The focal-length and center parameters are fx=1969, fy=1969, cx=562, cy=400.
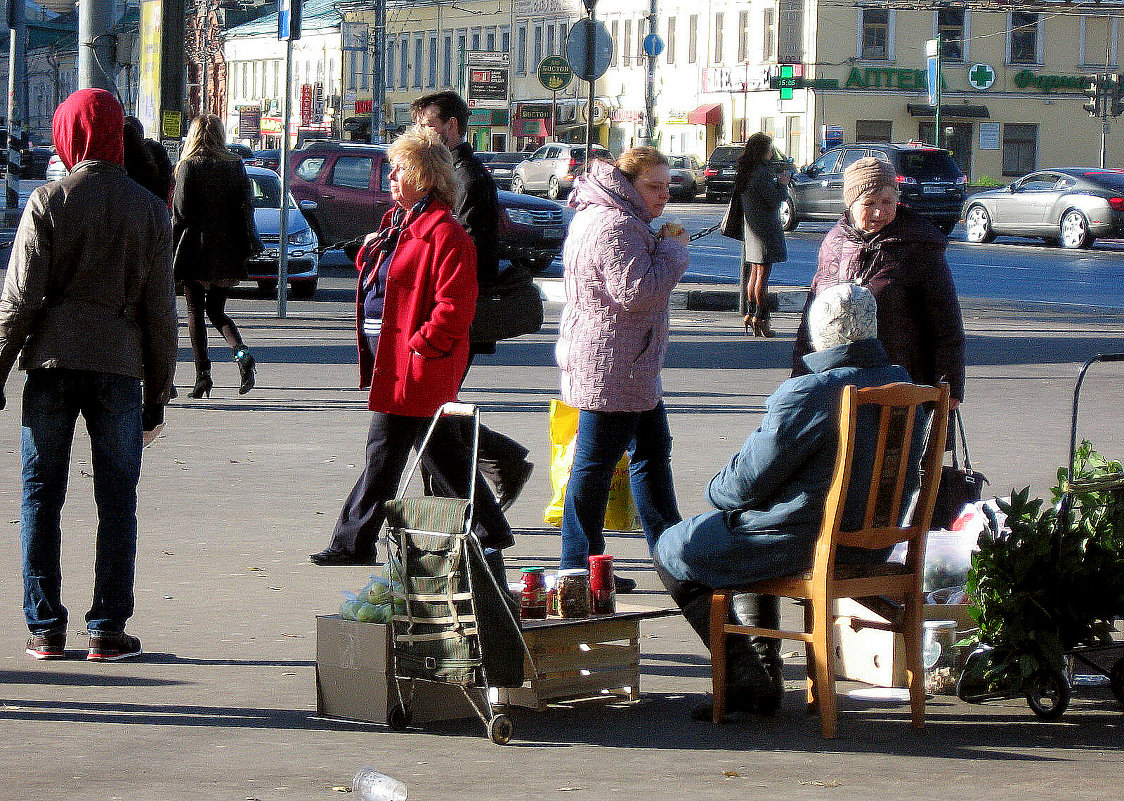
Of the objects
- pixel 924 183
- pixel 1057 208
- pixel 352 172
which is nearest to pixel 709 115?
pixel 924 183

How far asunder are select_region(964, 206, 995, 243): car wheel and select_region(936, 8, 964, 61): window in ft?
103

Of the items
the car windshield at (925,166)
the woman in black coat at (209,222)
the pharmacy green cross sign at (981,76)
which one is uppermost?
the pharmacy green cross sign at (981,76)

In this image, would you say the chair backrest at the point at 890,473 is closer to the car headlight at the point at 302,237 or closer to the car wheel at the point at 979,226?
the car headlight at the point at 302,237

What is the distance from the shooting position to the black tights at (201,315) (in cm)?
1305

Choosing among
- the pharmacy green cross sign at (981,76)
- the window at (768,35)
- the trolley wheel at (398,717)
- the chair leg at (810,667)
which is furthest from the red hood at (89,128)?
the window at (768,35)

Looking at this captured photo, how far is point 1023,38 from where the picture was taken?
68.5 metres

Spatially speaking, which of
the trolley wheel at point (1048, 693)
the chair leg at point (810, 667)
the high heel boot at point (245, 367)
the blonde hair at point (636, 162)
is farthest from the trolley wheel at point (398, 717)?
the high heel boot at point (245, 367)

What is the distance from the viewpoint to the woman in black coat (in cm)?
1288

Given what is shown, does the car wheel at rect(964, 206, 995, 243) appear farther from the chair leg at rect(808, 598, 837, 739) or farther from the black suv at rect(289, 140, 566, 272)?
the chair leg at rect(808, 598, 837, 739)

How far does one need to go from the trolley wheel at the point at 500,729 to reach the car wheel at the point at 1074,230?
101 ft

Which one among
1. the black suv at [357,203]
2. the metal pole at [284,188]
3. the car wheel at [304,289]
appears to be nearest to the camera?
the metal pole at [284,188]

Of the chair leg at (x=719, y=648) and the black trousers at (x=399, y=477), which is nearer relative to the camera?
the chair leg at (x=719, y=648)

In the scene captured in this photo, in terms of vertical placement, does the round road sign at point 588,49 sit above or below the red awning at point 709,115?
below

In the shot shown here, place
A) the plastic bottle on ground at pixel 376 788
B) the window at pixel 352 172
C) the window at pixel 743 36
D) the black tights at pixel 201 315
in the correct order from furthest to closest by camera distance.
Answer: the window at pixel 743 36, the window at pixel 352 172, the black tights at pixel 201 315, the plastic bottle on ground at pixel 376 788
